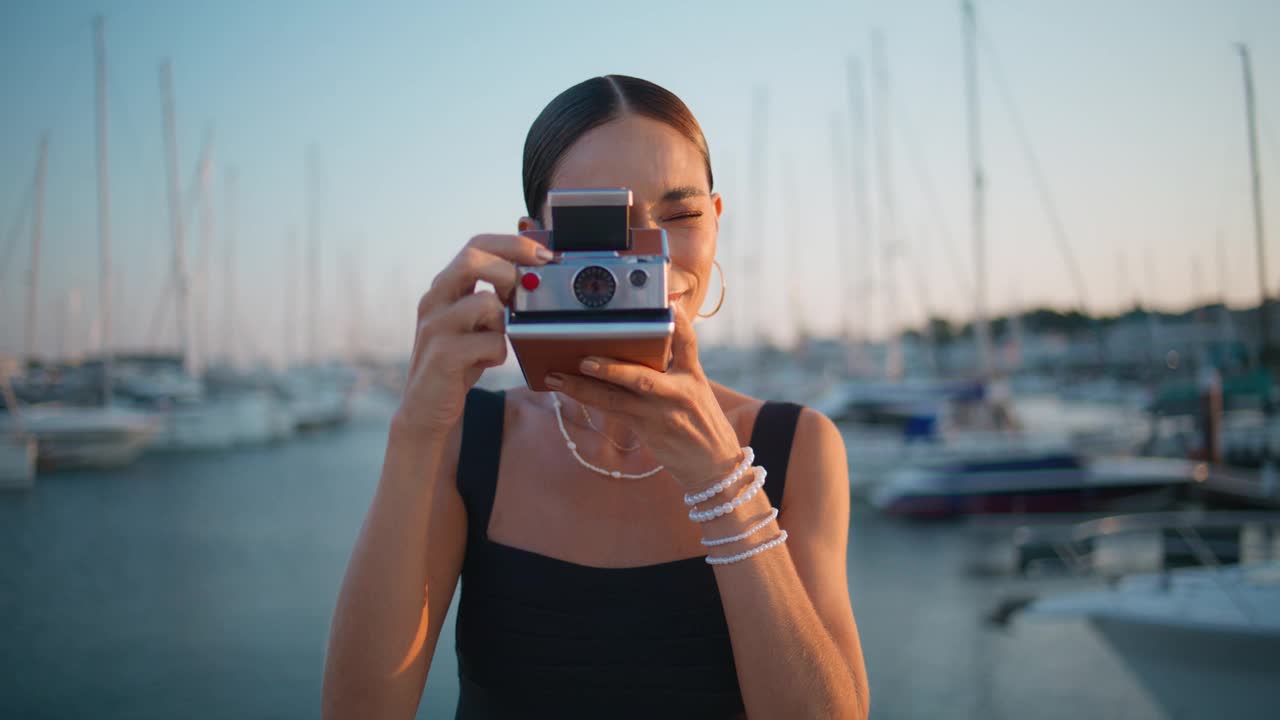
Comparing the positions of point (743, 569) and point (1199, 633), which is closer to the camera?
point (743, 569)

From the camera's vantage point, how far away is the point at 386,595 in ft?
4.07

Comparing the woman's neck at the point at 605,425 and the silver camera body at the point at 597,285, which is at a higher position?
the silver camera body at the point at 597,285

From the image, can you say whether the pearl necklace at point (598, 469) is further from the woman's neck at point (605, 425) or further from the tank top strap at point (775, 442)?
the tank top strap at point (775, 442)

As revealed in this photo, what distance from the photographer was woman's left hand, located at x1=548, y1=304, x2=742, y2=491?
1.13m

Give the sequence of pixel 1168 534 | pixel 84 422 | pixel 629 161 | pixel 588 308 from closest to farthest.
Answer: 1. pixel 588 308
2. pixel 629 161
3. pixel 1168 534
4. pixel 84 422

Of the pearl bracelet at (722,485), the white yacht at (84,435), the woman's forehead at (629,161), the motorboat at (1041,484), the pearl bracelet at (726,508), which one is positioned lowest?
the motorboat at (1041,484)

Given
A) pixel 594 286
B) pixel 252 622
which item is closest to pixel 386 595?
pixel 594 286

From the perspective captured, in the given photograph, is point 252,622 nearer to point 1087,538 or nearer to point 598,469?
point 598,469

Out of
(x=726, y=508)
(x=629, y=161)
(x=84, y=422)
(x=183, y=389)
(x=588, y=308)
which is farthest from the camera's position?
(x=183, y=389)

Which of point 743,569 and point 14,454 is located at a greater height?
point 743,569

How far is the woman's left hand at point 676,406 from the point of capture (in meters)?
1.13

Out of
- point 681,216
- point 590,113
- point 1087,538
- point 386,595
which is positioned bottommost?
point 1087,538

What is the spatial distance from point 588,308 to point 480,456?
600 millimetres

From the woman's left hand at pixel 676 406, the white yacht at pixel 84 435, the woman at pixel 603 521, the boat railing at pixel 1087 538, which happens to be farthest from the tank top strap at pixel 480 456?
the white yacht at pixel 84 435
